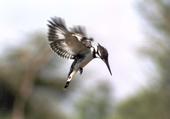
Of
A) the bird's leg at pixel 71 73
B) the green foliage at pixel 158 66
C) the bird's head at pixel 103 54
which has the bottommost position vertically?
the green foliage at pixel 158 66

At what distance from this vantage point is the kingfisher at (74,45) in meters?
5.30

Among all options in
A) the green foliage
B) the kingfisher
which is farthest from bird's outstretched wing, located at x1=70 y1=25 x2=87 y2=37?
the green foliage

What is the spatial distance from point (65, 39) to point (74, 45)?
11 centimetres

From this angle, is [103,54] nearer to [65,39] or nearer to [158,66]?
[65,39]

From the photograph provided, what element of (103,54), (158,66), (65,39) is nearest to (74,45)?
(65,39)

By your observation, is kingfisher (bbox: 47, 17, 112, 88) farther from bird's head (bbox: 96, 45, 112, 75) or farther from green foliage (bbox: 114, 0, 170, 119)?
green foliage (bbox: 114, 0, 170, 119)

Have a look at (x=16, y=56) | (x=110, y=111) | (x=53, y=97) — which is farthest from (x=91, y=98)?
(x=16, y=56)

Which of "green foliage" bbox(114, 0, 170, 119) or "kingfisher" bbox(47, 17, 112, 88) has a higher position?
"kingfisher" bbox(47, 17, 112, 88)

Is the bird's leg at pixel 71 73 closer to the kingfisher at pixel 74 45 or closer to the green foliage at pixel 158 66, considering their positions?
the kingfisher at pixel 74 45

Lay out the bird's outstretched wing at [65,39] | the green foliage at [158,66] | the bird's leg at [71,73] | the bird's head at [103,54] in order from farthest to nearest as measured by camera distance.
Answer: the green foliage at [158,66] < the bird's outstretched wing at [65,39] < the bird's leg at [71,73] < the bird's head at [103,54]

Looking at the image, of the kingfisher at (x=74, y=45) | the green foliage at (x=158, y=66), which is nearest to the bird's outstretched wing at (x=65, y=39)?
the kingfisher at (x=74, y=45)

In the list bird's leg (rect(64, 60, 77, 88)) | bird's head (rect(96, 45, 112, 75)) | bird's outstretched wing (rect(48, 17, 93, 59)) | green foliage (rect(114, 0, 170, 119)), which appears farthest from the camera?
green foliage (rect(114, 0, 170, 119))

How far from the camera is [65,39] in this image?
5832 mm

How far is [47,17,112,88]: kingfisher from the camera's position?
209 inches
